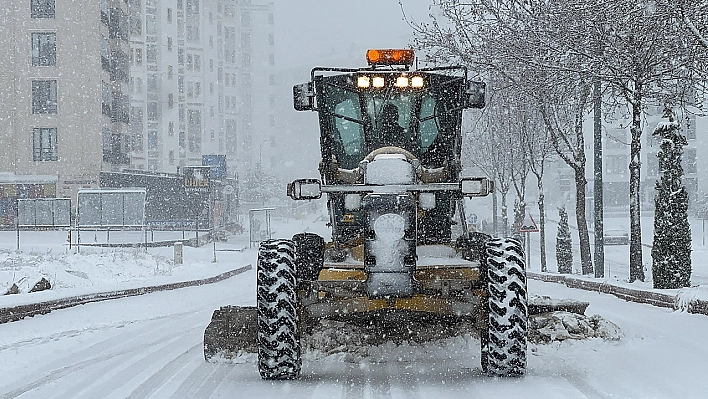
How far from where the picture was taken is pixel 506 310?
24.9 ft

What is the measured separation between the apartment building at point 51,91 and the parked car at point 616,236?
36.2 meters

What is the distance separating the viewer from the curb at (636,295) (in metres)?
13.4

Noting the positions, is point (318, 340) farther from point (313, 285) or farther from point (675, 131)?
point (675, 131)

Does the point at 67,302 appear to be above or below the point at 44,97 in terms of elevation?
below

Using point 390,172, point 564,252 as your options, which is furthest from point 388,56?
point 564,252

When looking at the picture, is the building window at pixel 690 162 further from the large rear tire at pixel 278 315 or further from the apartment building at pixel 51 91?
the large rear tire at pixel 278 315

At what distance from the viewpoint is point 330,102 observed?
9.45 metres

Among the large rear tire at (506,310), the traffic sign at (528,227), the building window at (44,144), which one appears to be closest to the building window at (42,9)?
the building window at (44,144)

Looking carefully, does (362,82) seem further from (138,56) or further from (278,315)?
(138,56)

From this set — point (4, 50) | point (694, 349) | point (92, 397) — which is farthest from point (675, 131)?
point (4, 50)

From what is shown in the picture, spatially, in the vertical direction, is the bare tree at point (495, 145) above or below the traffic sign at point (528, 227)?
above

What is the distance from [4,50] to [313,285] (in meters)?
59.2

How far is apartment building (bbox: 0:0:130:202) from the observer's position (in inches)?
2404

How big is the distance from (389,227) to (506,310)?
3.89 feet
